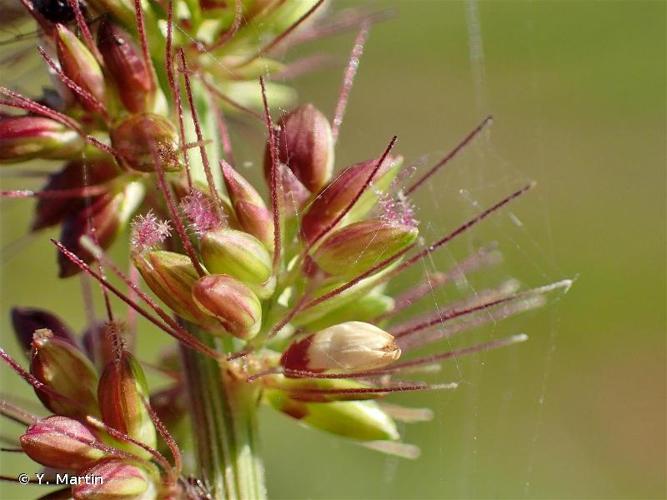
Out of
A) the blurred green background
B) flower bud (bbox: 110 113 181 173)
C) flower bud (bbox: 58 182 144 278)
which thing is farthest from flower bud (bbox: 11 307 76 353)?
the blurred green background

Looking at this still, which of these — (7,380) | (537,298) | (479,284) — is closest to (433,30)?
(479,284)

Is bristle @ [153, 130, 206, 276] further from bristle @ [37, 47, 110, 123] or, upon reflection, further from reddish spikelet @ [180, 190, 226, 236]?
bristle @ [37, 47, 110, 123]

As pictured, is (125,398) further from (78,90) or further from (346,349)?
(78,90)

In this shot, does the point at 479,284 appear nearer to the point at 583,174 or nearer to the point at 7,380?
the point at 7,380

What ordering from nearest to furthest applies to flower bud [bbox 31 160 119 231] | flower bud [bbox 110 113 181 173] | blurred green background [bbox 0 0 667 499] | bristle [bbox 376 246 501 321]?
flower bud [bbox 110 113 181 173]
flower bud [bbox 31 160 119 231]
bristle [bbox 376 246 501 321]
blurred green background [bbox 0 0 667 499]

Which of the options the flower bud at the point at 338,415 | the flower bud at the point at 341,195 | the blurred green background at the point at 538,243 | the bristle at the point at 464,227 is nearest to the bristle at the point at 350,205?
the flower bud at the point at 341,195

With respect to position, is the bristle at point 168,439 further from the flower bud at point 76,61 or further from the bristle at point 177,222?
the flower bud at point 76,61

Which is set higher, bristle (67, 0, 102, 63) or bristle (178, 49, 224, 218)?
bristle (67, 0, 102, 63)
